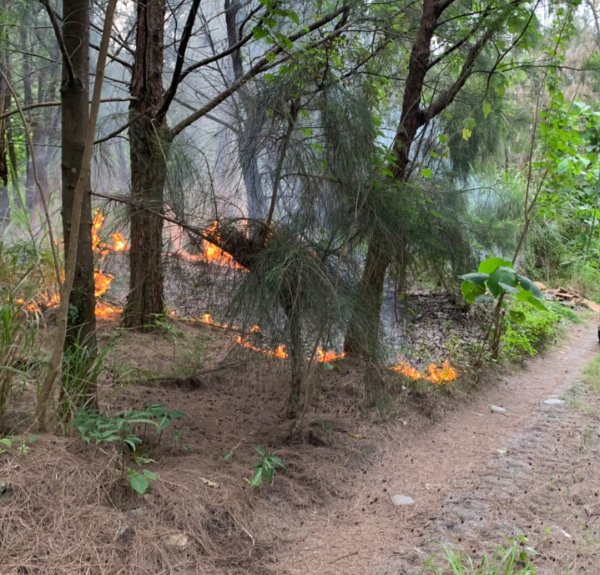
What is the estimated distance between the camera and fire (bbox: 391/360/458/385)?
501cm

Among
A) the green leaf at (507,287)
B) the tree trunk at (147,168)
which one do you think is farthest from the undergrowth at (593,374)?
the tree trunk at (147,168)

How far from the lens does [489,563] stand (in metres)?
2.45

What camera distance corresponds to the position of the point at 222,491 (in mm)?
2863

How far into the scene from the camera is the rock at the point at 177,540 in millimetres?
2457

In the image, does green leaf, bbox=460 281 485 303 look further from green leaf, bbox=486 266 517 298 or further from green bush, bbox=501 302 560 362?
green bush, bbox=501 302 560 362

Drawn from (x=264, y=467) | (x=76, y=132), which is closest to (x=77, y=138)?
(x=76, y=132)

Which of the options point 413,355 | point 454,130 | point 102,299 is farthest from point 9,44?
point 413,355

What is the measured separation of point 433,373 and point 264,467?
2.55m

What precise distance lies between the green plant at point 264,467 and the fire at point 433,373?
185 centimetres

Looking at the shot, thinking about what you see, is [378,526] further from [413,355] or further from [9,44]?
[9,44]

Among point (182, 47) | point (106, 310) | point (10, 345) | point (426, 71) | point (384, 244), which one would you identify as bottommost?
point (106, 310)

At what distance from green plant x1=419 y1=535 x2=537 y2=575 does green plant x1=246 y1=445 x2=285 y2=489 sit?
940 millimetres

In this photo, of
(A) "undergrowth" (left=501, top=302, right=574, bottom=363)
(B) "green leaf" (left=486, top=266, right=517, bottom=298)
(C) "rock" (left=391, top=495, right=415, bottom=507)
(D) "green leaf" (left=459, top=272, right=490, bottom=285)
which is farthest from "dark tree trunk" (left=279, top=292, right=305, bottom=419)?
(A) "undergrowth" (left=501, top=302, right=574, bottom=363)

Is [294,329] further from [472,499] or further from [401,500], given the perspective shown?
[472,499]
